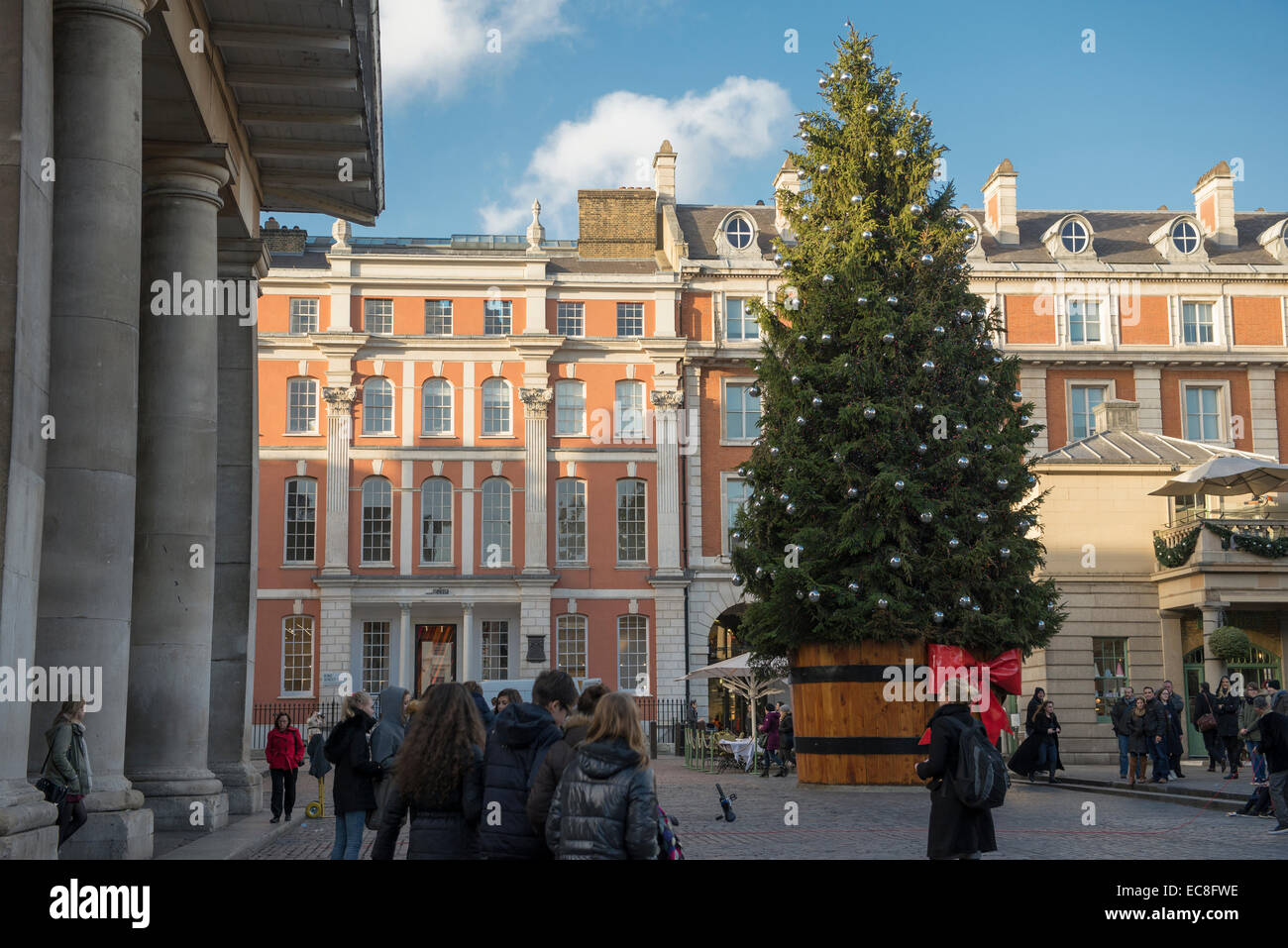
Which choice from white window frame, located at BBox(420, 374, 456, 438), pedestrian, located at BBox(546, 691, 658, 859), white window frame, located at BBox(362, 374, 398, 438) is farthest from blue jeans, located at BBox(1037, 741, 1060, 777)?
white window frame, located at BBox(362, 374, 398, 438)

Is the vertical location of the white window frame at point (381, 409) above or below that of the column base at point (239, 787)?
above

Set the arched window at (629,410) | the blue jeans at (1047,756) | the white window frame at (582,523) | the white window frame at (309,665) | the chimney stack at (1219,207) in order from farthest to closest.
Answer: the chimney stack at (1219,207) < the arched window at (629,410) < the white window frame at (582,523) < the white window frame at (309,665) < the blue jeans at (1047,756)

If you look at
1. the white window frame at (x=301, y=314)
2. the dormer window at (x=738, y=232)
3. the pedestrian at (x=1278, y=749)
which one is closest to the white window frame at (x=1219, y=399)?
the dormer window at (x=738, y=232)

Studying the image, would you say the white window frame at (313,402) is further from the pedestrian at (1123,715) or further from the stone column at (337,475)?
the pedestrian at (1123,715)

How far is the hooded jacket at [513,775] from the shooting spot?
287 inches

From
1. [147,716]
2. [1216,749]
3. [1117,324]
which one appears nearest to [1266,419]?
[1117,324]

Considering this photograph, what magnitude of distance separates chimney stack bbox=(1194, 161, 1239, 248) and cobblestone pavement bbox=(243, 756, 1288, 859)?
3793 centimetres

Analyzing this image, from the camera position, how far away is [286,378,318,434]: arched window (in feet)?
167

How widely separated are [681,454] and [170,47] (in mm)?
38164

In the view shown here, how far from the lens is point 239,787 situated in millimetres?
18578

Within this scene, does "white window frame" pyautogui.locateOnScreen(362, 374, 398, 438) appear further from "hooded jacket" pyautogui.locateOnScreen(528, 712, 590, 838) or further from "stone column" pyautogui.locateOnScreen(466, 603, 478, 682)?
"hooded jacket" pyautogui.locateOnScreen(528, 712, 590, 838)

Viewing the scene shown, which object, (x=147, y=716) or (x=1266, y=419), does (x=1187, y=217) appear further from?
(x=147, y=716)

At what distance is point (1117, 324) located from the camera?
53.0 meters

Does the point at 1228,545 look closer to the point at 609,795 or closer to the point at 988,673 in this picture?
the point at 988,673
